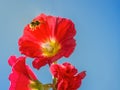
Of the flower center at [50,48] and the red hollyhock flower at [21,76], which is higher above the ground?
the flower center at [50,48]

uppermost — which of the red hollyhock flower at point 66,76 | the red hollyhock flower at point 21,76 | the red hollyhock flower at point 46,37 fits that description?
the red hollyhock flower at point 46,37
